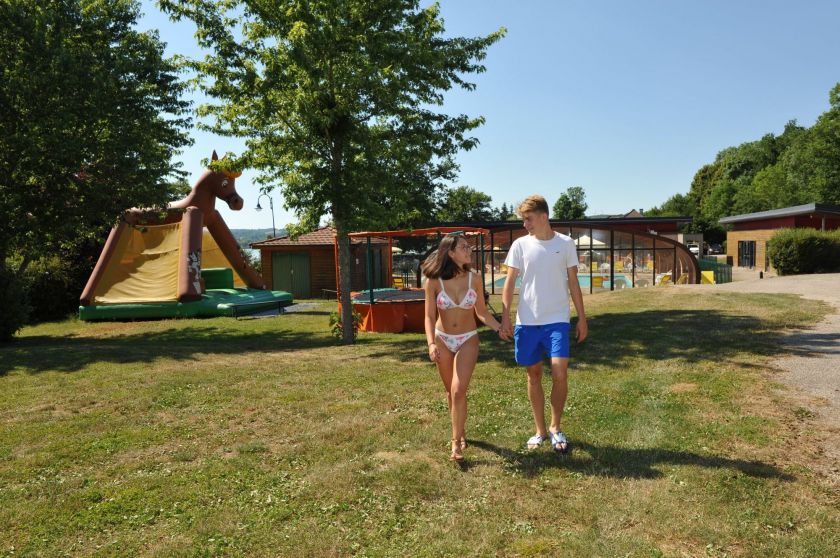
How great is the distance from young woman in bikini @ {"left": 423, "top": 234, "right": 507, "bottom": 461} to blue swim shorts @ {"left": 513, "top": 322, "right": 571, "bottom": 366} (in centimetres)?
24

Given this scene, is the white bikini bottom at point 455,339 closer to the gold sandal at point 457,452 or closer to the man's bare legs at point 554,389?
the man's bare legs at point 554,389

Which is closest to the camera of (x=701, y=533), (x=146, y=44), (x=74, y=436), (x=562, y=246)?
(x=701, y=533)

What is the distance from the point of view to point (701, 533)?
335 centimetres

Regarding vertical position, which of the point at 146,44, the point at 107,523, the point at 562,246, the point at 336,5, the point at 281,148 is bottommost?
the point at 107,523

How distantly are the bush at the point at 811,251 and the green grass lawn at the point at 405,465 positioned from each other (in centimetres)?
2246

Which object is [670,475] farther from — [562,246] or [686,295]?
[686,295]

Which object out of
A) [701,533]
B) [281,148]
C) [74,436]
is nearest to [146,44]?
[281,148]

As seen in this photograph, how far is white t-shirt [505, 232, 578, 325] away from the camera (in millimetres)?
4523

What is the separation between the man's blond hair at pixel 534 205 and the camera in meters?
4.61

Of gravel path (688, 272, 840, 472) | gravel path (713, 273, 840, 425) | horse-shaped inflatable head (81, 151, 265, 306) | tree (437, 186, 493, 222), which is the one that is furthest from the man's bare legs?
tree (437, 186, 493, 222)

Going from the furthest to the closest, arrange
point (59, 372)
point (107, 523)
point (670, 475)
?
point (59, 372) < point (670, 475) < point (107, 523)

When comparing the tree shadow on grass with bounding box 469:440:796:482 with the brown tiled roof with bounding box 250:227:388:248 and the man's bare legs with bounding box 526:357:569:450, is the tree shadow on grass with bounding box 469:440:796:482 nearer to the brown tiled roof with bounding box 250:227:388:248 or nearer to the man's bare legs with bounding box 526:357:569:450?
the man's bare legs with bounding box 526:357:569:450

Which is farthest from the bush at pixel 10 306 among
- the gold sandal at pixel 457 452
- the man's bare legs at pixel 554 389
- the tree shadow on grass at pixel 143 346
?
the man's bare legs at pixel 554 389

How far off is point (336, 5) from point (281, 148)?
314cm
